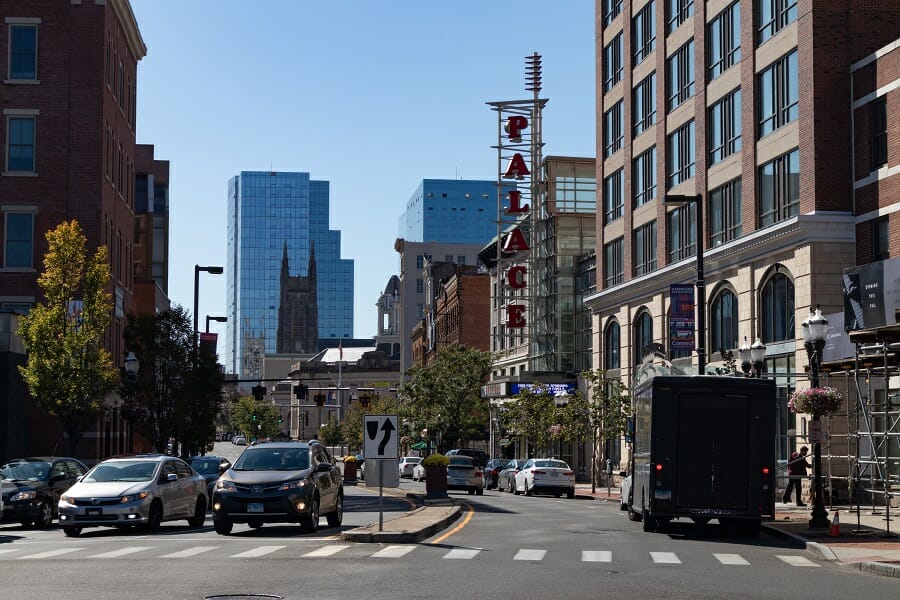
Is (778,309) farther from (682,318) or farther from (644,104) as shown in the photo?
(644,104)

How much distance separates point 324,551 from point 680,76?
125 ft

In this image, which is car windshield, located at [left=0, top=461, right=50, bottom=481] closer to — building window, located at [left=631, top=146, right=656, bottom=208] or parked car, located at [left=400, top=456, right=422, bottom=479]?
building window, located at [left=631, top=146, right=656, bottom=208]

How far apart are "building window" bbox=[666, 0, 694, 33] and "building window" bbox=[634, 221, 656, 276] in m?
8.37

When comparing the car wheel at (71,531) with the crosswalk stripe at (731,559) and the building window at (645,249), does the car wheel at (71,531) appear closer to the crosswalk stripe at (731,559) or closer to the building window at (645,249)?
the crosswalk stripe at (731,559)

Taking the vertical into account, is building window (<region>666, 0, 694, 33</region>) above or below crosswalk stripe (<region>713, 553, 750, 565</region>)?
above

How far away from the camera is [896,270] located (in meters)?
35.9

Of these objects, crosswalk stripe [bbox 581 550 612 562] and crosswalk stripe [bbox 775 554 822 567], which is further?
crosswalk stripe [bbox 775 554 822 567]

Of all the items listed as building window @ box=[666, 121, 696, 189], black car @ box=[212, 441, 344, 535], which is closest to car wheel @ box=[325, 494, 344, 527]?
black car @ box=[212, 441, 344, 535]

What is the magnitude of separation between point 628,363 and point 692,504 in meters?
34.6

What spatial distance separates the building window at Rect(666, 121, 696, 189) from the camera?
174ft

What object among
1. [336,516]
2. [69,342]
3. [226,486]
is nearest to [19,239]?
[69,342]

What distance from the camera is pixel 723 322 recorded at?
161 ft

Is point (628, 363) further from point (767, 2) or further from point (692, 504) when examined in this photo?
point (692, 504)

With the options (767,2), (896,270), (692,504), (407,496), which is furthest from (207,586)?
(767,2)
